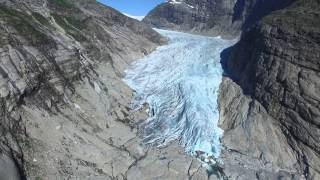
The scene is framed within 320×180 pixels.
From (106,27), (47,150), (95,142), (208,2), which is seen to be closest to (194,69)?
(106,27)

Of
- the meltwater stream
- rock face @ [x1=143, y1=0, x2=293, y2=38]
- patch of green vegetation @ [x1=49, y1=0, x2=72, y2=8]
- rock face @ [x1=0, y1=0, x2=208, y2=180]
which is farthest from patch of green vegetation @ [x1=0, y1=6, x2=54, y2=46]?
rock face @ [x1=143, y1=0, x2=293, y2=38]

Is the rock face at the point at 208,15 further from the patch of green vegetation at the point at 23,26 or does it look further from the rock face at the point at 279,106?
the patch of green vegetation at the point at 23,26

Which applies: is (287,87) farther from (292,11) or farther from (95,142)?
(95,142)

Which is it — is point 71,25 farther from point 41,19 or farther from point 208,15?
point 208,15

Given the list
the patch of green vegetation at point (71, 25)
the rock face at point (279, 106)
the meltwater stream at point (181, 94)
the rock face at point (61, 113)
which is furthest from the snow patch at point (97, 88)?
the rock face at point (279, 106)

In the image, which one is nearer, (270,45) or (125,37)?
(270,45)

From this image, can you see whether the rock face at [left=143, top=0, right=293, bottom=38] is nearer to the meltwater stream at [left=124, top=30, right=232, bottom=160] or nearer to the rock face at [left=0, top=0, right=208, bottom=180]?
the meltwater stream at [left=124, top=30, right=232, bottom=160]

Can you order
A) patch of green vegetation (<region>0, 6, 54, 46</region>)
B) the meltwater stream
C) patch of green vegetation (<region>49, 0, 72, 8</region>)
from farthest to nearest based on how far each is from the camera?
patch of green vegetation (<region>49, 0, 72, 8</region>) → the meltwater stream → patch of green vegetation (<region>0, 6, 54, 46</region>)
